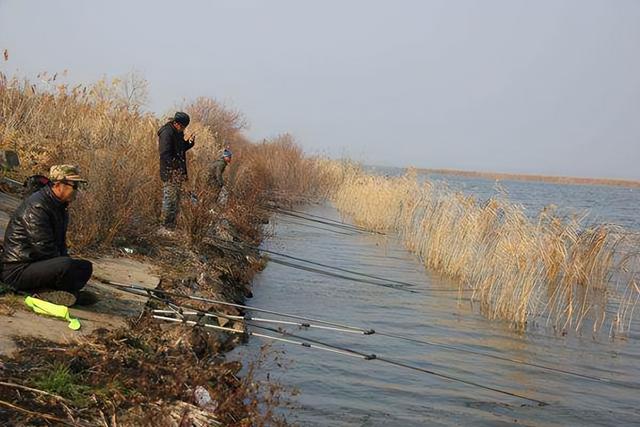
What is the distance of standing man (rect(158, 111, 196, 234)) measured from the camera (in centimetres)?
978

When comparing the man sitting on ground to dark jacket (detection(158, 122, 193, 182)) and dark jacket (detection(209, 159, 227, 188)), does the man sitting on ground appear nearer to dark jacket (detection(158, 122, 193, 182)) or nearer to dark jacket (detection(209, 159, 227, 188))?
dark jacket (detection(158, 122, 193, 182))

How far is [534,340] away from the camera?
848 centimetres

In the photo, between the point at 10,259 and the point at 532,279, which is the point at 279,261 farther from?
the point at 10,259

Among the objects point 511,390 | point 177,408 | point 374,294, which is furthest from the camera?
point 374,294

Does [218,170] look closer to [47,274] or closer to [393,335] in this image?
[393,335]

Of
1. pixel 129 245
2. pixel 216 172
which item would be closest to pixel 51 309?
pixel 129 245

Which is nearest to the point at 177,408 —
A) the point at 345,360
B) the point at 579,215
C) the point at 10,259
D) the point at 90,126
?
the point at 10,259

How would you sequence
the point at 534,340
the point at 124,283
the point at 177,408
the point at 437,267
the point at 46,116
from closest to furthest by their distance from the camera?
the point at 177,408 < the point at 124,283 < the point at 534,340 < the point at 46,116 < the point at 437,267

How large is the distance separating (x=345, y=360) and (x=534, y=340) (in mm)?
2980

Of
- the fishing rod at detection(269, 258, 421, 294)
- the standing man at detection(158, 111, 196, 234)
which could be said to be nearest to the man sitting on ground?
the standing man at detection(158, 111, 196, 234)

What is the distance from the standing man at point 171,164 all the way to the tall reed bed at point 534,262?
16.1 ft

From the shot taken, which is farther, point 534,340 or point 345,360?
point 534,340

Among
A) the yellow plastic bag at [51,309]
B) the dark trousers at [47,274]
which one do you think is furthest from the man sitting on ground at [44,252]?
the yellow plastic bag at [51,309]

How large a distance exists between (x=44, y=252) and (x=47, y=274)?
25cm
